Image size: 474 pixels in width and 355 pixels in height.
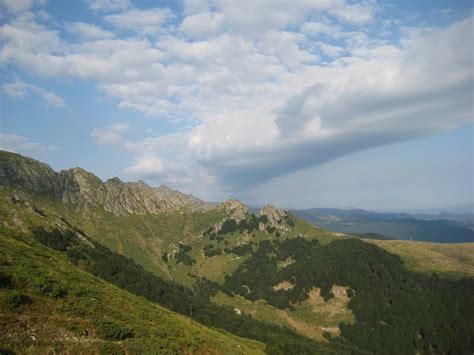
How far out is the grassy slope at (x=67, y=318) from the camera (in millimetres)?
32938

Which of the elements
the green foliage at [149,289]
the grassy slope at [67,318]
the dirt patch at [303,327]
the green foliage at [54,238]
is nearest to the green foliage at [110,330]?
the grassy slope at [67,318]

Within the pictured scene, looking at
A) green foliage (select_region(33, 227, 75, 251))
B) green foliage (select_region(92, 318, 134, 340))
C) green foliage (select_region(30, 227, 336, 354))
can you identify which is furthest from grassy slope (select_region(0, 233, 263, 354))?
green foliage (select_region(33, 227, 75, 251))

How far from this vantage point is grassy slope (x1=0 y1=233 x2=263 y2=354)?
32938 mm

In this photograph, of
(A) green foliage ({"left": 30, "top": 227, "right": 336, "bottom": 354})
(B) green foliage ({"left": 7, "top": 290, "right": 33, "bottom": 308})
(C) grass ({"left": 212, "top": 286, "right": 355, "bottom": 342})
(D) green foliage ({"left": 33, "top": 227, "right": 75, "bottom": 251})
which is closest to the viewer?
(B) green foliage ({"left": 7, "top": 290, "right": 33, "bottom": 308})

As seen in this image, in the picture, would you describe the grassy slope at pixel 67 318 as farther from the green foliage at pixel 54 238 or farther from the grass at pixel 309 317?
the grass at pixel 309 317

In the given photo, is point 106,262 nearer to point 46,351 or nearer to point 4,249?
point 4,249

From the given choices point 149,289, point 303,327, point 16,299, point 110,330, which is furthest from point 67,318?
point 303,327

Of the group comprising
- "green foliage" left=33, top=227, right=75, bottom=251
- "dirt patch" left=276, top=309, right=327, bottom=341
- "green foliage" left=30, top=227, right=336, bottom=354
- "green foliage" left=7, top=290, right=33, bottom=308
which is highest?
"green foliage" left=7, top=290, right=33, bottom=308

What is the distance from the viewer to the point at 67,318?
38406mm

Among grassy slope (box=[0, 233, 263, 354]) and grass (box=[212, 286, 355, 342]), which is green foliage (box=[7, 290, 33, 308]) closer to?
grassy slope (box=[0, 233, 263, 354])

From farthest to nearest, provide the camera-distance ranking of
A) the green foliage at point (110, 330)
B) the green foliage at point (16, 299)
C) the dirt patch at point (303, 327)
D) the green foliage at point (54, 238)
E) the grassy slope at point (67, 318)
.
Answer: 1. the dirt patch at point (303, 327)
2. the green foliage at point (54, 238)
3. the green foliage at point (110, 330)
4. the green foliage at point (16, 299)
5. the grassy slope at point (67, 318)

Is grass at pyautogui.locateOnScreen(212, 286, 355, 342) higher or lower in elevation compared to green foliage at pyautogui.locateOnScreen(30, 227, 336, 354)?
lower

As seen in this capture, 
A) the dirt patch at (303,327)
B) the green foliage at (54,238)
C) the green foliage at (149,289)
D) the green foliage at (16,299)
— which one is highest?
the green foliage at (16,299)

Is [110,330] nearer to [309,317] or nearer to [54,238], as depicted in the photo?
[54,238]
